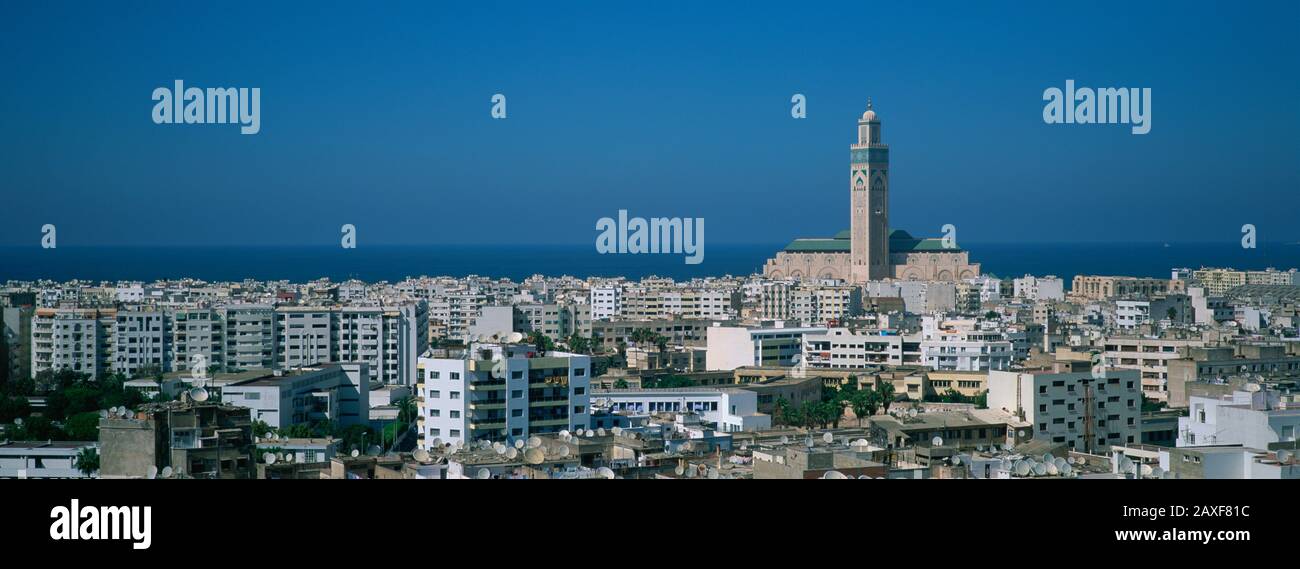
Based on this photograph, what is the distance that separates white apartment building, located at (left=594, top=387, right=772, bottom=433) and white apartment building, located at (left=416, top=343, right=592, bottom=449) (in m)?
2.12

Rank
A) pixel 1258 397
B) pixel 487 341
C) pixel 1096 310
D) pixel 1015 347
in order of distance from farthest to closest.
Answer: pixel 1096 310, pixel 1015 347, pixel 487 341, pixel 1258 397

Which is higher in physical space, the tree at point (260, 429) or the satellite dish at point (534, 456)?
the satellite dish at point (534, 456)

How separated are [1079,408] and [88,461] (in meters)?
6.08

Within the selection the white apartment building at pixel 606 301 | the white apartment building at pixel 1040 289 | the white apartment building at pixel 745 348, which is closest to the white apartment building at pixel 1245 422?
the white apartment building at pixel 745 348

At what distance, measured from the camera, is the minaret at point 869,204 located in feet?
129

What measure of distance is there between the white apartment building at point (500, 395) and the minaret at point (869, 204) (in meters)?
29.4

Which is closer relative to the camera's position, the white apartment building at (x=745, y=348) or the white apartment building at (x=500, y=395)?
the white apartment building at (x=500, y=395)

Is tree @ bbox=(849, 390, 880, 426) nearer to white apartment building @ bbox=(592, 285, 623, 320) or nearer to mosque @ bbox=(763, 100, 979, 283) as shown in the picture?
white apartment building @ bbox=(592, 285, 623, 320)

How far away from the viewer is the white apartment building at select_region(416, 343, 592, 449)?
1002 centimetres

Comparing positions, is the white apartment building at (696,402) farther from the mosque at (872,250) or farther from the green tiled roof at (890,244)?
the green tiled roof at (890,244)

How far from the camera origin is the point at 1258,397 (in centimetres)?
906
